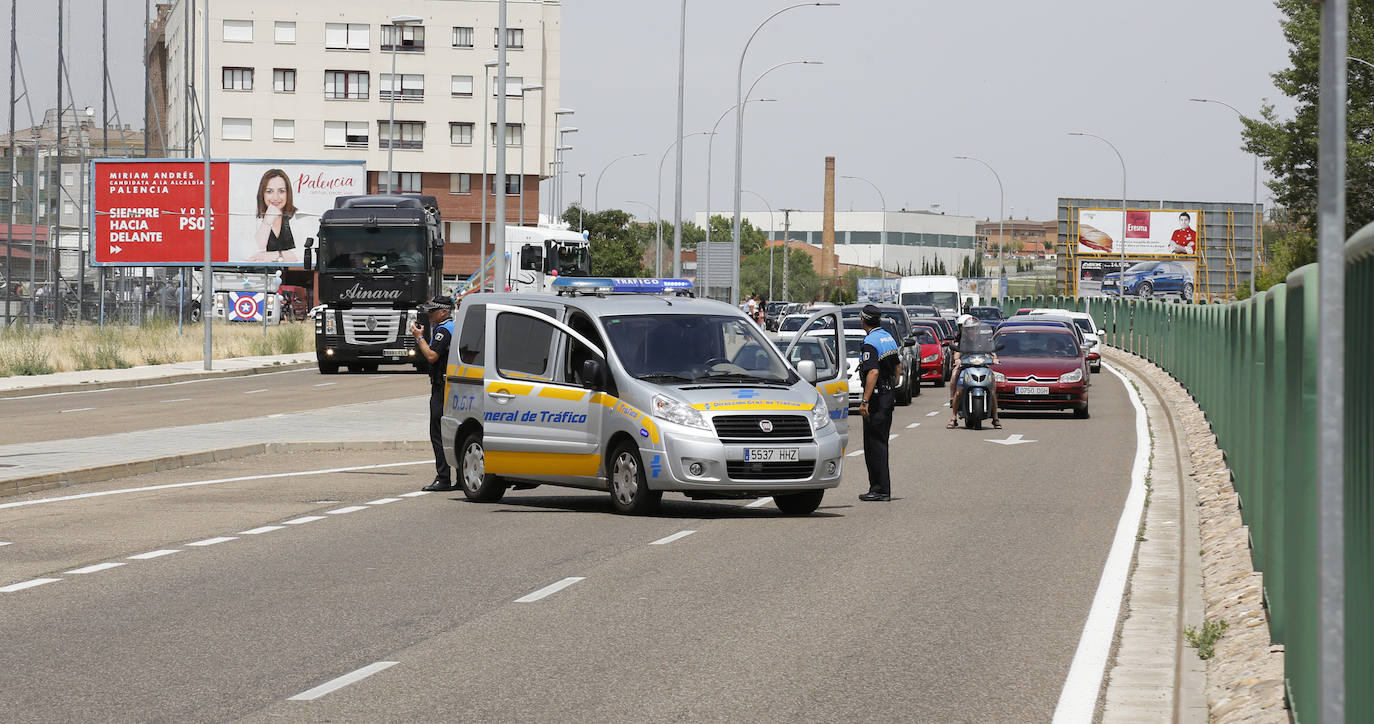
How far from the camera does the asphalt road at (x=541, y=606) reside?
796 cm

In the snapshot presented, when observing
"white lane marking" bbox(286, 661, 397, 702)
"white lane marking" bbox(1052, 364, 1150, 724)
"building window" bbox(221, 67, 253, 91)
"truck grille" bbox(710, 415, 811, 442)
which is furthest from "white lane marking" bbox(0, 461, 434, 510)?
"building window" bbox(221, 67, 253, 91)

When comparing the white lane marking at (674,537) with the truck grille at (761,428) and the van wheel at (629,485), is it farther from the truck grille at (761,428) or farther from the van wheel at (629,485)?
the truck grille at (761,428)

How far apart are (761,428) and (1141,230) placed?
84.0 meters

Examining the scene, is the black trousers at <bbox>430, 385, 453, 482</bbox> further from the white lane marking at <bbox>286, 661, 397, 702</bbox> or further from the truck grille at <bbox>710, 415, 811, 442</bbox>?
the white lane marking at <bbox>286, 661, 397, 702</bbox>

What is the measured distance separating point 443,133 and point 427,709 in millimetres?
95994

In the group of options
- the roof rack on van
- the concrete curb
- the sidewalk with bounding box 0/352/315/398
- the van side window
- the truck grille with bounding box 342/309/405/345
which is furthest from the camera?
the truck grille with bounding box 342/309/405/345

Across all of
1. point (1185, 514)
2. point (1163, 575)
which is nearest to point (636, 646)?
point (1163, 575)

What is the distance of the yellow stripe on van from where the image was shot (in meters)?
16.1

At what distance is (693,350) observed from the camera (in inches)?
641

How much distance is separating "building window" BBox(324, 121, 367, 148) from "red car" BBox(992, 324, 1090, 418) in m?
73.7

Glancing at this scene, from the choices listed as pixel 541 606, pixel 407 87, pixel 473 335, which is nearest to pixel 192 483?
pixel 473 335

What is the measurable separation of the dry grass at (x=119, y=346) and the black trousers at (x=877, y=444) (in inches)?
1237

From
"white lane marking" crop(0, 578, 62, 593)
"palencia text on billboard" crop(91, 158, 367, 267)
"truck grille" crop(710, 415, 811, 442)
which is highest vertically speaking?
"palencia text on billboard" crop(91, 158, 367, 267)

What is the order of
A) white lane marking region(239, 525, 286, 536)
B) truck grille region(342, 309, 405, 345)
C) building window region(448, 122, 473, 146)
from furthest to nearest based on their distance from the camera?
building window region(448, 122, 473, 146) → truck grille region(342, 309, 405, 345) → white lane marking region(239, 525, 286, 536)
